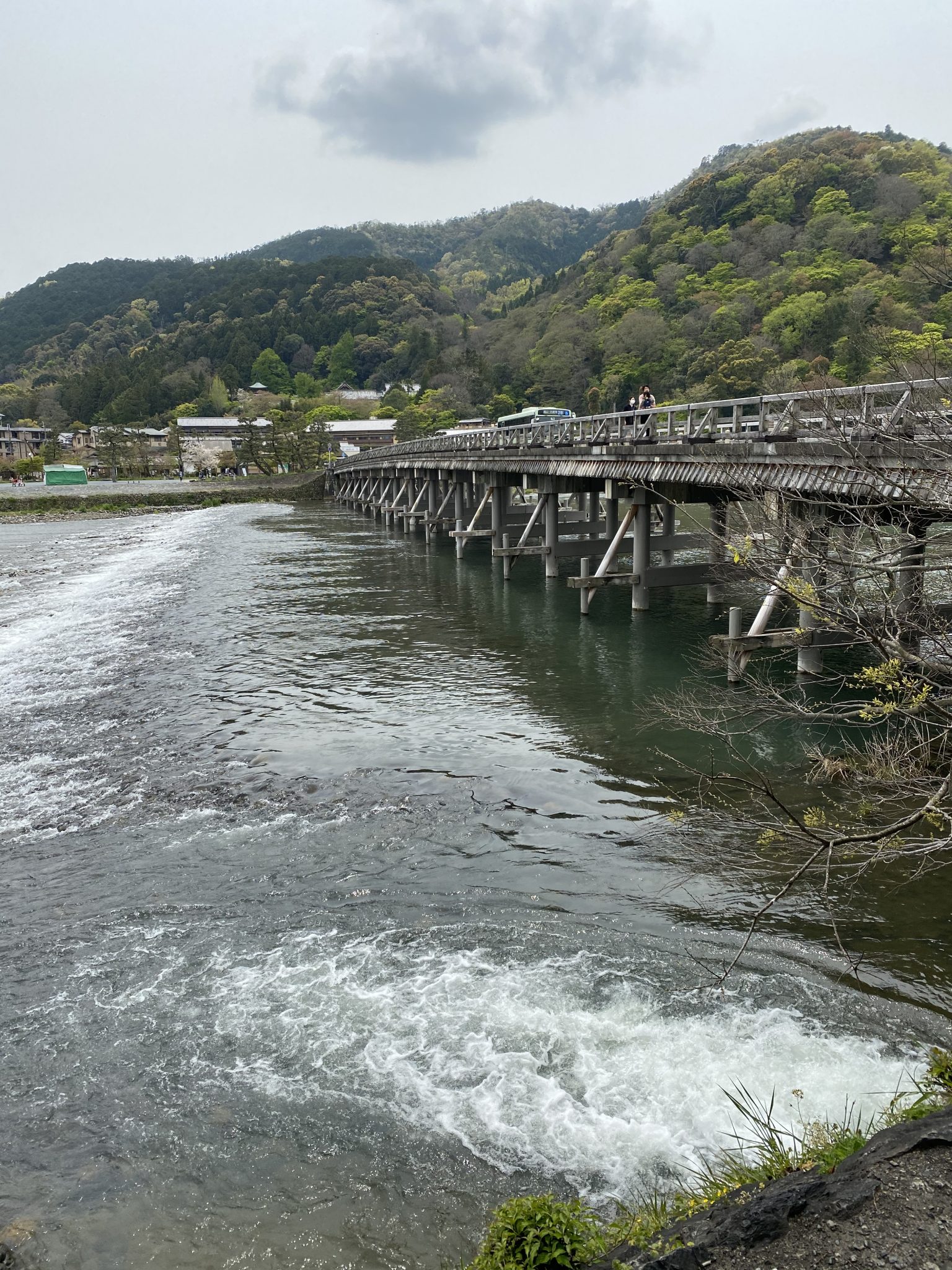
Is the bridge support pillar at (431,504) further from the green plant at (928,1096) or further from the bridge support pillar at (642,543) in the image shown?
the green plant at (928,1096)

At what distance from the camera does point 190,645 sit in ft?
61.7

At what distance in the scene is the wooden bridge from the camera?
830 cm

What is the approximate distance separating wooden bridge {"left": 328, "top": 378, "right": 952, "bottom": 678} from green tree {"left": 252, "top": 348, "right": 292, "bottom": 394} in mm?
130493

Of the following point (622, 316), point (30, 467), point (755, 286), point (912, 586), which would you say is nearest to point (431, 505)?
point (912, 586)

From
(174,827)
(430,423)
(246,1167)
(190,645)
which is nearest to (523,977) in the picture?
(246,1167)

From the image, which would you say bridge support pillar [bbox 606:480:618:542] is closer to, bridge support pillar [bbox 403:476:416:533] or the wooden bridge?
the wooden bridge

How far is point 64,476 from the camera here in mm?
98312

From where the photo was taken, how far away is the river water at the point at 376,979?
4715mm

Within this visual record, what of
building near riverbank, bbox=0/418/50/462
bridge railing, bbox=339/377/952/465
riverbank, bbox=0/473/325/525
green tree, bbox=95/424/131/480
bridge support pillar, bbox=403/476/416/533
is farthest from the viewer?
building near riverbank, bbox=0/418/50/462

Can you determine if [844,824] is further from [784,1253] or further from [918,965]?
[784,1253]

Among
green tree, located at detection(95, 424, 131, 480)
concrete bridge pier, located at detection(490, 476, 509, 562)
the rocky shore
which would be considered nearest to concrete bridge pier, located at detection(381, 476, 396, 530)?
concrete bridge pier, located at detection(490, 476, 509, 562)

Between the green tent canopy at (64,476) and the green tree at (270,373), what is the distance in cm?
6510

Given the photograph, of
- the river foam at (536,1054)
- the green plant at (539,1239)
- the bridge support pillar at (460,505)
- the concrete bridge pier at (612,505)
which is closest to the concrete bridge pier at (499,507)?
the concrete bridge pier at (612,505)

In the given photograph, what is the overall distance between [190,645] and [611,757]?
1092 cm
